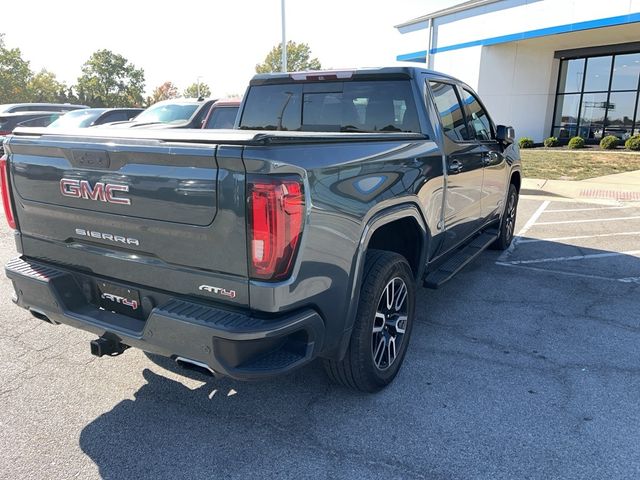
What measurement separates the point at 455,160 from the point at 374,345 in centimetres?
174

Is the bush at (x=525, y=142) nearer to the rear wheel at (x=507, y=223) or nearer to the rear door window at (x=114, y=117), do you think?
the rear door window at (x=114, y=117)

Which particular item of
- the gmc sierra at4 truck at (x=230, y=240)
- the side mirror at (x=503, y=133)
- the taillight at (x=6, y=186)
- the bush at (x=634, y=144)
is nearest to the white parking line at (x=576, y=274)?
the side mirror at (x=503, y=133)

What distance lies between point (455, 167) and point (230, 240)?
2.38 meters

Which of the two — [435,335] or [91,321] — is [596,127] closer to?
[435,335]

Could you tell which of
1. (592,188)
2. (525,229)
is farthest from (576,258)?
(592,188)

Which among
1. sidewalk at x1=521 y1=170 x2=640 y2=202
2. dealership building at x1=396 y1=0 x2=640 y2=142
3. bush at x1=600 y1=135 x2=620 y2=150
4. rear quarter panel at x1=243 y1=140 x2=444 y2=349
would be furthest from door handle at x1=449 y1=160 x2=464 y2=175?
bush at x1=600 y1=135 x2=620 y2=150

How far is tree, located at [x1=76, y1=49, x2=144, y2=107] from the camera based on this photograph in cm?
6227

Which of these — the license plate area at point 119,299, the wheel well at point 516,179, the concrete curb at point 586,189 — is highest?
the wheel well at point 516,179

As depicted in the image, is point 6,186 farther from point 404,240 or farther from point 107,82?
point 107,82

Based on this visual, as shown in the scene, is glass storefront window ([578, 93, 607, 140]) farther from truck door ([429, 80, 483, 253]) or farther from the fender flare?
the fender flare

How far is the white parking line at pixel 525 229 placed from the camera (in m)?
6.54

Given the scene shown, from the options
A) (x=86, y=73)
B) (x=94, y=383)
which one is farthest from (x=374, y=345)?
(x=86, y=73)

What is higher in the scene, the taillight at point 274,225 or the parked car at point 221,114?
the parked car at point 221,114

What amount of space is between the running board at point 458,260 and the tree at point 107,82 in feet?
214
